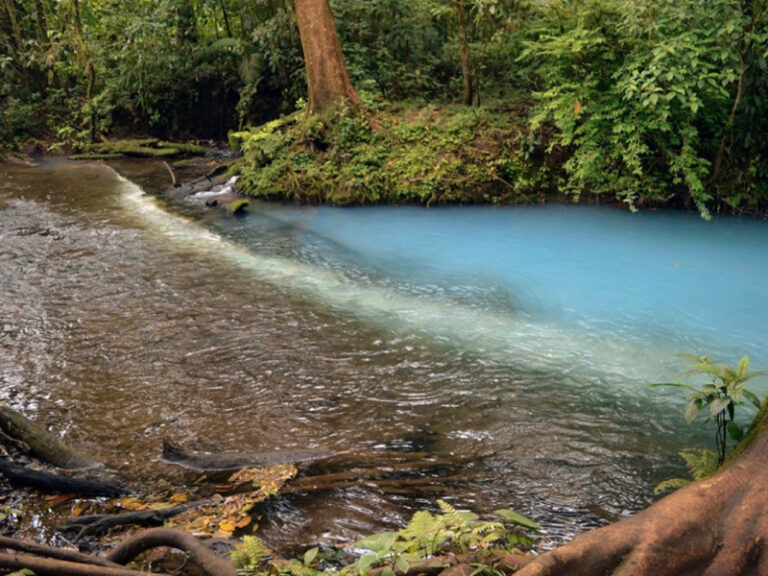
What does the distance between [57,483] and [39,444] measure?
0.47m

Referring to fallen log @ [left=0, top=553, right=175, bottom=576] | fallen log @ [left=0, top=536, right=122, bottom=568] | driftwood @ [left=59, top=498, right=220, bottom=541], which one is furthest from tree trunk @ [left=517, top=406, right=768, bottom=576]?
driftwood @ [left=59, top=498, right=220, bottom=541]

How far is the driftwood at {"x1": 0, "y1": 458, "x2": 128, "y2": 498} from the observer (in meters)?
4.05

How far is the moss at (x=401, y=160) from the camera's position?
1143cm

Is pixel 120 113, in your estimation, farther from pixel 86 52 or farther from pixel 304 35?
pixel 304 35

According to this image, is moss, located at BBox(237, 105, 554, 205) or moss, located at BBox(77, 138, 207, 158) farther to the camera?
moss, located at BBox(77, 138, 207, 158)

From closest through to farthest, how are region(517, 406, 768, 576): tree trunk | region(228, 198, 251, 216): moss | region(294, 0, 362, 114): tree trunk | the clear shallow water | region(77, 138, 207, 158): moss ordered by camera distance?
region(517, 406, 768, 576): tree trunk < the clear shallow water < region(228, 198, 251, 216): moss < region(294, 0, 362, 114): tree trunk < region(77, 138, 207, 158): moss

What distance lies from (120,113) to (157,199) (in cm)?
787

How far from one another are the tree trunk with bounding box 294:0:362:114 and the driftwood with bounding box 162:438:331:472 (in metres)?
9.24

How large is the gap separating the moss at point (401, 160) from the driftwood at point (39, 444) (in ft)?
25.9

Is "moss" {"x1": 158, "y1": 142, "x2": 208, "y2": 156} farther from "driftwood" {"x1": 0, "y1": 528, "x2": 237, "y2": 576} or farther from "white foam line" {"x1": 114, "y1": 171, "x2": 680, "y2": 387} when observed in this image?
"driftwood" {"x1": 0, "y1": 528, "x2": 237, "y2": 576}

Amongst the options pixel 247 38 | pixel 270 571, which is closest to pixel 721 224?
pixel 270 571

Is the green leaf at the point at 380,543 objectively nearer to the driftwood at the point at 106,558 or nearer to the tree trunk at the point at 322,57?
the driftwood at the point at 106,558

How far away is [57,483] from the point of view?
13.3 ft

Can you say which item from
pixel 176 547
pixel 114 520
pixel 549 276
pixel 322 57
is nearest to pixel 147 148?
pixel 322 57
